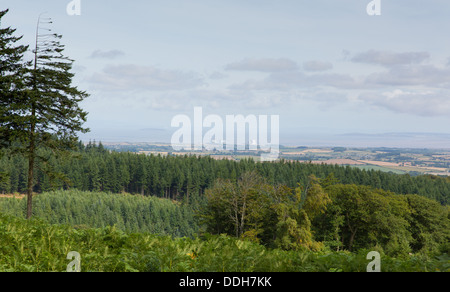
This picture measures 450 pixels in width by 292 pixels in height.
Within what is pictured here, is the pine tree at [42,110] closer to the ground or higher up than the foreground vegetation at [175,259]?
higher up

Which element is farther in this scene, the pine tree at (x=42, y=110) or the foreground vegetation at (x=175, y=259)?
the pine tree at (x=42, y=110)

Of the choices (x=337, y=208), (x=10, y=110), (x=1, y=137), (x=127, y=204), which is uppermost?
(x=10, y=110)

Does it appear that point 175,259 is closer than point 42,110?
Yes

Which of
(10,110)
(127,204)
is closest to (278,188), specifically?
(10,110)

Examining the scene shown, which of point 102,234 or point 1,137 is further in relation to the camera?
point 1,137

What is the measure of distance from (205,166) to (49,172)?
370ft

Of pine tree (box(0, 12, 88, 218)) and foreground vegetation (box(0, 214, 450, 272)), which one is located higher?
pine tree (box(0, 12, 88, 218))

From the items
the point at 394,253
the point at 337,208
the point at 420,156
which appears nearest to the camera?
the point at 394,253

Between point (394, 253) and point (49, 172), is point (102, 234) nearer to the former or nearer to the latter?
point (49, 172)

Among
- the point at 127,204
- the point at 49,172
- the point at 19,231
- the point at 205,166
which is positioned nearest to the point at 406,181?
the point at 205,166

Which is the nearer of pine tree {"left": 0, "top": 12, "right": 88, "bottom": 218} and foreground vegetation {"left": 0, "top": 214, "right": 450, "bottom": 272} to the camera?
foreground vegetation {"left": 0, "top": 214, "right": 450, "bottom": 272}

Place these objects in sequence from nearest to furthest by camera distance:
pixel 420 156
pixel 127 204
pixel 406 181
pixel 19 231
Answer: pixel 19 231 < pixel 127 204 < pixel 420 156 < pixel 406 181

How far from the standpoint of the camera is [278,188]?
120ft

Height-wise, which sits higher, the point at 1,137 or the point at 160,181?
the point at 1,137
